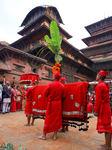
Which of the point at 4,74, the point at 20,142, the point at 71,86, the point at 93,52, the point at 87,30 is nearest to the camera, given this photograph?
the point at 20,142

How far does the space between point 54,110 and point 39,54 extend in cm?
999

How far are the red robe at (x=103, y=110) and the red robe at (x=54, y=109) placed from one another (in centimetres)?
94

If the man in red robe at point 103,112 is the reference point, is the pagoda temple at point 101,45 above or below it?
above

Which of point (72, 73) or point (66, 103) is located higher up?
point (72, 73)

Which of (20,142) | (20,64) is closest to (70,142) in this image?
(20,142)

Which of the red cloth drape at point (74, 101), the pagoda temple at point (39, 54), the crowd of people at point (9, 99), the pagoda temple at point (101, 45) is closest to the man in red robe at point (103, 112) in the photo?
the red cloth drape at point (74, 101)

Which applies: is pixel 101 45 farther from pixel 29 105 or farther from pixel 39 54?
pixel 29 105

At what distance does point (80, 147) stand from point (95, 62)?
2177cm

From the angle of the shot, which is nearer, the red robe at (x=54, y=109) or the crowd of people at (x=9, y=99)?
the red robe at (x=54, y=109)

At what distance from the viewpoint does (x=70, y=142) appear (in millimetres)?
2625

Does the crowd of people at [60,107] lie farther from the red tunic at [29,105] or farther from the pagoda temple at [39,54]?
the pagoda temple at [39,54]

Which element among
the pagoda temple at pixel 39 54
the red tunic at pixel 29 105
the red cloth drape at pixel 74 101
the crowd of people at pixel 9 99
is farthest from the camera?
the pagoda temple at pixel 39 54

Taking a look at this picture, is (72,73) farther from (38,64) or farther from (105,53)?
(105,53)

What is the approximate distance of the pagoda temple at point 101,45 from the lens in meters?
21.6
